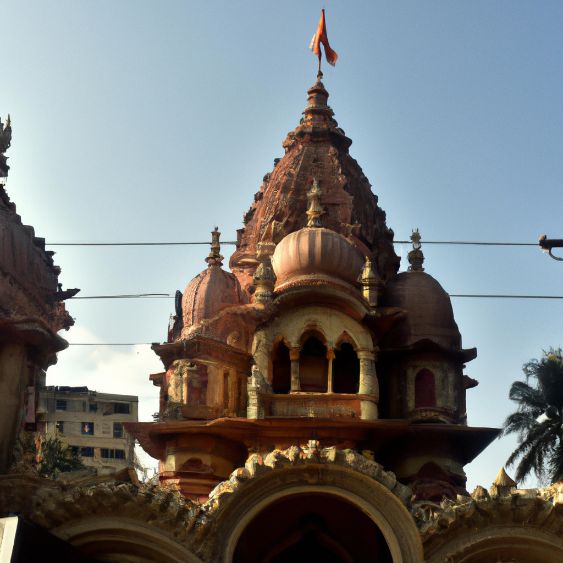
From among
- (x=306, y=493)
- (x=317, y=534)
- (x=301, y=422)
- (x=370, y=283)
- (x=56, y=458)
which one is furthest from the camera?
(x=56, y=458)

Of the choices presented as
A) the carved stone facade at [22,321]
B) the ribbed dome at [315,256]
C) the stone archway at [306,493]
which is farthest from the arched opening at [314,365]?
the stone archway at [306,493]

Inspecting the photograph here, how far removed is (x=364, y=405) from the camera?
23.1m

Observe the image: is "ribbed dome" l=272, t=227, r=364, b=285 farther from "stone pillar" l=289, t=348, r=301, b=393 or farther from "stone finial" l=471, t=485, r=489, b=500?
"stone finial" l=471, t=485, r=489, b=500

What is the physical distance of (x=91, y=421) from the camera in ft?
195

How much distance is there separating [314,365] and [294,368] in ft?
2.76

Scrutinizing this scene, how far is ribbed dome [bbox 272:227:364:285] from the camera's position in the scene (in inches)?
966

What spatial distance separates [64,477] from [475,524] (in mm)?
6854

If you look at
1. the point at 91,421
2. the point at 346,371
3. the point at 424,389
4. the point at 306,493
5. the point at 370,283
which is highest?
the point at 91,421

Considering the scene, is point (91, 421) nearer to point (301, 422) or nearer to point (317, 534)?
point (301, 422)

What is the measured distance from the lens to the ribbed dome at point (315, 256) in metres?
24.5

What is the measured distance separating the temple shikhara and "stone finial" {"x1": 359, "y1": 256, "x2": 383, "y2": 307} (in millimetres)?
48

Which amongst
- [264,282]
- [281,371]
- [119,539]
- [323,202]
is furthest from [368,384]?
[119,539]

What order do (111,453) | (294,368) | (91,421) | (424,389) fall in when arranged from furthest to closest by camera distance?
(91,421) → (111,453) → (424,389) → (294,368)

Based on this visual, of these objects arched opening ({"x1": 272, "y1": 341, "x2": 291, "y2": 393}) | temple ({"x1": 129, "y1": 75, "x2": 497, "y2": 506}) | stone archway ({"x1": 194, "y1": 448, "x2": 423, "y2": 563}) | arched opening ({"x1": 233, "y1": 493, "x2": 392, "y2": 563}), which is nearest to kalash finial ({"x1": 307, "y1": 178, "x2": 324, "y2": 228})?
temple ({"x1": 129, "y1": 75, "x2": 497, "y2": 506})
